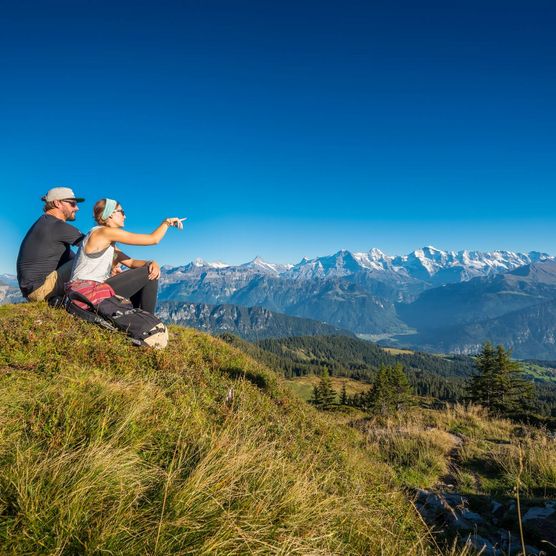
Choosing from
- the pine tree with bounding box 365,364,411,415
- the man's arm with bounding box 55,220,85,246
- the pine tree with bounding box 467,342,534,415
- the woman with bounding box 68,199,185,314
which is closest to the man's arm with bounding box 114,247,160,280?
the woman with bounding box 68,199,185,314

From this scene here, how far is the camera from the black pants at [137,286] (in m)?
8.30

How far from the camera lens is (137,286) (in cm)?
870

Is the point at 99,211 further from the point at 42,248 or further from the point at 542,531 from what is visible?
the point at 542,531

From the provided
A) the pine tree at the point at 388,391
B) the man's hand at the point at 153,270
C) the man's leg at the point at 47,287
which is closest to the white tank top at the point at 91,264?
the man's hand at the point at 153,270

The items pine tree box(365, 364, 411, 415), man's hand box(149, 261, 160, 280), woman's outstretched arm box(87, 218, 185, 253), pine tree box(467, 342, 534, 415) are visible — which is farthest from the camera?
pine tree box(365, 364, 411, 415)

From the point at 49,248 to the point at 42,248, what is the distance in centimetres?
16

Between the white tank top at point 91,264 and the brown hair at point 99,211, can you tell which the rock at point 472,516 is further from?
the brown hair at point 99,211

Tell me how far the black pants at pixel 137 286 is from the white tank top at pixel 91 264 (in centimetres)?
33

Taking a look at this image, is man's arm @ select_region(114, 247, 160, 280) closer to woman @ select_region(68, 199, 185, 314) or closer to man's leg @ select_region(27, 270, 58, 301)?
woman @ select_region(68, 199, 185, 314)

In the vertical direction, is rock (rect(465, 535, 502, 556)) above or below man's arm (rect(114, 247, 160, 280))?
below

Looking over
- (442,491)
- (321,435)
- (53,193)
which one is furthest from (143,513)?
(53,193)

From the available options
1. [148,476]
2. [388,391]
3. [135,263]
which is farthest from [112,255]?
[388,391]

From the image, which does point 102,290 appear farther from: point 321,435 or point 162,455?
point 321,435

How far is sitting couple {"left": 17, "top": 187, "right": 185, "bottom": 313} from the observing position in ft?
25.1
